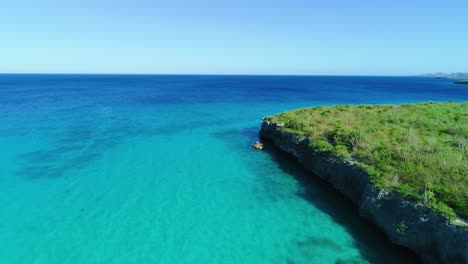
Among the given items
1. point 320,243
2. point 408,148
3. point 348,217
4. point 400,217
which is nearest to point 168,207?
point 320,243

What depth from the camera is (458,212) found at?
12250 mm

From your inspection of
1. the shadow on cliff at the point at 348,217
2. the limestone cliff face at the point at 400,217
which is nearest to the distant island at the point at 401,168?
the limestone cliff face at the point at 400,217

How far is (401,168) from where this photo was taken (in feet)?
54.2

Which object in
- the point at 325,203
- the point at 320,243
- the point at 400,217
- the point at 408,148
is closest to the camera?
the point at 400,217

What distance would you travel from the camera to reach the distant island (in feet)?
41.1

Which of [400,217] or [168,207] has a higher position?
[400,217]

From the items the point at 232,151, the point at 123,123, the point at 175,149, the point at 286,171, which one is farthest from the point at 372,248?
the point at 123,123

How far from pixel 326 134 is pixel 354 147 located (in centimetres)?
434

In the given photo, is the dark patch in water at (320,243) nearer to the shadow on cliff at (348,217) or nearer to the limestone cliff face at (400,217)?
the shadow on cliff at (348,217)

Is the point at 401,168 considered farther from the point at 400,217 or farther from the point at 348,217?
the point at 348,217

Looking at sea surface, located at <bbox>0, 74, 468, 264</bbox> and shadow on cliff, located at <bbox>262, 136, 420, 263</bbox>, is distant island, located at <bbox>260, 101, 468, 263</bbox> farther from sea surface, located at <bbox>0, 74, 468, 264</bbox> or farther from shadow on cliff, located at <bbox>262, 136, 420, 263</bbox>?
sea surface, located at <bbox>0, 74, 468, 264</bbox>

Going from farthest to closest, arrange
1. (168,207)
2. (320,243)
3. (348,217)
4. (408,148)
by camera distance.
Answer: (408,148)
(168,207)
(348,217)
(320,243)

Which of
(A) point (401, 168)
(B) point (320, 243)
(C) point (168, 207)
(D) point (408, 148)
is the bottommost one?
(B) point (320, 243)

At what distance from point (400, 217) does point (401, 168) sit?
3.93 metres
